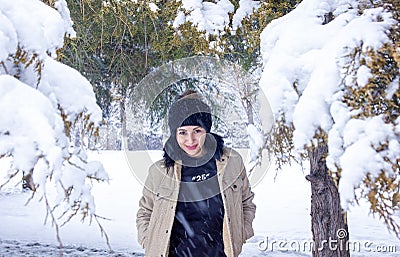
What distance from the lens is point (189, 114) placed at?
296 cm

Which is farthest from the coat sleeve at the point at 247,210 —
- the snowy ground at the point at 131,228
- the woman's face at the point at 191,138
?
the snowy ground at the point at 131,228

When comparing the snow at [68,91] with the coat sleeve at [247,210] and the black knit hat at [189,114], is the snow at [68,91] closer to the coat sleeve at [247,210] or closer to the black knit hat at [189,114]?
the black knit hat at [189,114]

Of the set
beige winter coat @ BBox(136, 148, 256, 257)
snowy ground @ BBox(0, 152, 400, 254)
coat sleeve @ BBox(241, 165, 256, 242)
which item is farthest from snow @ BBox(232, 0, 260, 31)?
snowy ground @ BBox(0, 152, 400, 254)

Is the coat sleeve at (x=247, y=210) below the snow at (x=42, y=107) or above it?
below

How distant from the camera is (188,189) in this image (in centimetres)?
299

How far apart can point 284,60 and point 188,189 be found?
0.99 metres

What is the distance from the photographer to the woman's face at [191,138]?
295 centimetres

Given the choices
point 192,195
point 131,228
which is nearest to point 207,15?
point 192,195

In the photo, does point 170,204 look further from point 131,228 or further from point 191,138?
point 131,228

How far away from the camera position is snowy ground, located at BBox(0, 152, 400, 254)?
22.4ft

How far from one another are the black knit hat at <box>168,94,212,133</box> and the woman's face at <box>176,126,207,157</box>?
0.03 m

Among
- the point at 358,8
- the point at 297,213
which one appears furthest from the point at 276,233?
the point at 358,8

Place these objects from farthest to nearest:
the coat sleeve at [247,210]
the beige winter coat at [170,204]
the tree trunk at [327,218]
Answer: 1. the tree trunk at [327,218]
2. the coat sleeve at [247,210]
3. the beige winter coat at [170,204]

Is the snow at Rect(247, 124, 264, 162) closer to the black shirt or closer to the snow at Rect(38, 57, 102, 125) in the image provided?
the black shirt
